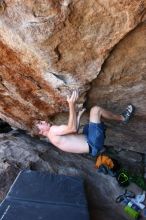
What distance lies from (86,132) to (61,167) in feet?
2.99

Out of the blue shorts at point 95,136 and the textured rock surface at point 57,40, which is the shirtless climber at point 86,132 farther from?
the textured rock surface at point 57,40

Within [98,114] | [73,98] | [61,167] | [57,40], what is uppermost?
[57,40]

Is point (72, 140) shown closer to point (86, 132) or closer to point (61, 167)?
point (86, 132)

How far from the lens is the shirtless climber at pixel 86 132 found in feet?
16.1

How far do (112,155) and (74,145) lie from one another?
181cm

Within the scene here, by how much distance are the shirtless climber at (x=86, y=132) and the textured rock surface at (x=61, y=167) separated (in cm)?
69

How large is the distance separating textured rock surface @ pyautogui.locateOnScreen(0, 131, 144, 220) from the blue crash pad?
16.9 inches

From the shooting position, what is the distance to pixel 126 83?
4859mm

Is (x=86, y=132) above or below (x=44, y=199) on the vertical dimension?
above

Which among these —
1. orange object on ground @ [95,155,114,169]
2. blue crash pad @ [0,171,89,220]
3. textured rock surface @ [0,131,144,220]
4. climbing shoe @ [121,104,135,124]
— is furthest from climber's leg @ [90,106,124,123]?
textured rock surface @ [0,131,144,220]

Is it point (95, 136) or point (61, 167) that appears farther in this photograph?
point (61, 167)

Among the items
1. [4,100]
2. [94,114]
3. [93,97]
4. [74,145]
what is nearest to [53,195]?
[74,145]

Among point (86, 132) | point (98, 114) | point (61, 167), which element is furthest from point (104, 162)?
point (98, 114)

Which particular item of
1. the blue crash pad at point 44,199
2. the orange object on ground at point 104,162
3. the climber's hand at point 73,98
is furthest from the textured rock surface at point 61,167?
the climber's hand at point 73,98
